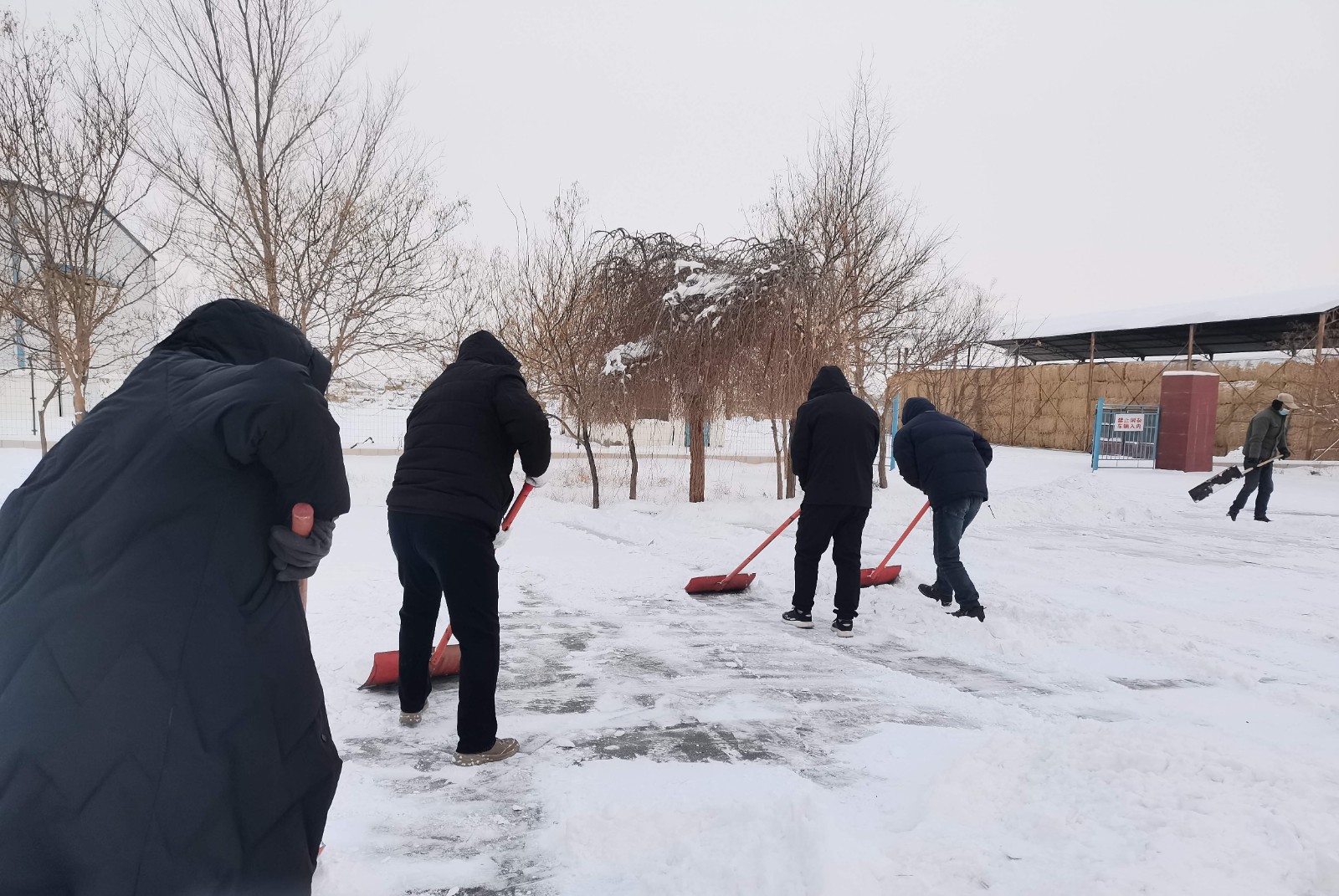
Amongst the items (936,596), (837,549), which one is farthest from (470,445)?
(936,596)

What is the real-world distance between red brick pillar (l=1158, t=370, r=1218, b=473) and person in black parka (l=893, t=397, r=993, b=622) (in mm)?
14588

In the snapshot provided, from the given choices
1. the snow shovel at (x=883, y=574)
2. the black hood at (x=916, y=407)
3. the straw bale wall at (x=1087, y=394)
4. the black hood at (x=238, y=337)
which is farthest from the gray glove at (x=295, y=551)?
the straw bale wall at (x=1087, y=394)

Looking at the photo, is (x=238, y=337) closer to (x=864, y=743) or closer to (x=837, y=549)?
(x=864, y=743)

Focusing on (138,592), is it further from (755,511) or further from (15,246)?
(15,246)

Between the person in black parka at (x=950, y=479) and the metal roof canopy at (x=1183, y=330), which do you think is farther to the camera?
the metal roof canopy at (x=1183, y=330)

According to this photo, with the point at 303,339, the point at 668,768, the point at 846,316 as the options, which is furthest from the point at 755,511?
the point at 303,339

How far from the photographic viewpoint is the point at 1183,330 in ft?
81.2

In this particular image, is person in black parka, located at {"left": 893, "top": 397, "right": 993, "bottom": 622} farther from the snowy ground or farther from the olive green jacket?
the olive green jacket

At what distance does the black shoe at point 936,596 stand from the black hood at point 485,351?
3.98 metres

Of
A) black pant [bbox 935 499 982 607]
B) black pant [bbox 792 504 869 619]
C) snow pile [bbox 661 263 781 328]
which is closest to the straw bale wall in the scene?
snow pile [bbox 661 263 781 328]

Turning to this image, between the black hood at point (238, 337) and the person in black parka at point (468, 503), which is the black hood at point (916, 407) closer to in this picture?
the person in black parka at point (468, 503)

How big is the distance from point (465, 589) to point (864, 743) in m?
1.83

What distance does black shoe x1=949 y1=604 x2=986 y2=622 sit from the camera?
499 cm

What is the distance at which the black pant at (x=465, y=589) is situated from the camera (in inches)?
106
